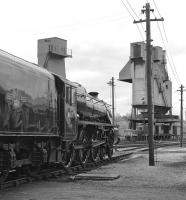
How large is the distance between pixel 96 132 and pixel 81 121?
329cm

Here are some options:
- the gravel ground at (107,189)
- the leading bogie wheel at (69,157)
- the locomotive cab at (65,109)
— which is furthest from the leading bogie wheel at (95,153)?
the gravel ground at (107,189)

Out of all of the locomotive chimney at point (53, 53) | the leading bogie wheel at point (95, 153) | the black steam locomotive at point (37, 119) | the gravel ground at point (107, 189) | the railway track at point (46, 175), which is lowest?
the gravel ground at point (107, 189)

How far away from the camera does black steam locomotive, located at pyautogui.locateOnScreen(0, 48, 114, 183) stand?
39.1 ft

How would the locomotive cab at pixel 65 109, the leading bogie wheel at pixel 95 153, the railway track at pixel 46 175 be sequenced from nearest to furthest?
the railway track at pixel 46 175 → the locomotive cab at pixel 65 109 → the leading bogie wheel at pixel 95 153

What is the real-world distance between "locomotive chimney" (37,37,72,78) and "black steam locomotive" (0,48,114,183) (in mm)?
62123

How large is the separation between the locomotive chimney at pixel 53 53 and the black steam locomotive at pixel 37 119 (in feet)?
204

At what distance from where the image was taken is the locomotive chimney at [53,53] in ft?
268

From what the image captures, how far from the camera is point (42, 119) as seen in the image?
14.1 m

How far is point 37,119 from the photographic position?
1367 centimetres

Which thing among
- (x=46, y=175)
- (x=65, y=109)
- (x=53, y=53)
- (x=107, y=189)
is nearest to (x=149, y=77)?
(x=65, y=109)

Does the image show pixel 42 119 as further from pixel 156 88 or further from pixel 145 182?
pixel 156 88

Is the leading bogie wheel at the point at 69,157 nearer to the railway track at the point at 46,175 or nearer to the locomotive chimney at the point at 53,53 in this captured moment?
the railway track at the point at 46,175

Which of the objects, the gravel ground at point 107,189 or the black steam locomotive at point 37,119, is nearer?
the gravel ground at point 107,189

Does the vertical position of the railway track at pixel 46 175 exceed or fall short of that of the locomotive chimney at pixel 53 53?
it falls short
